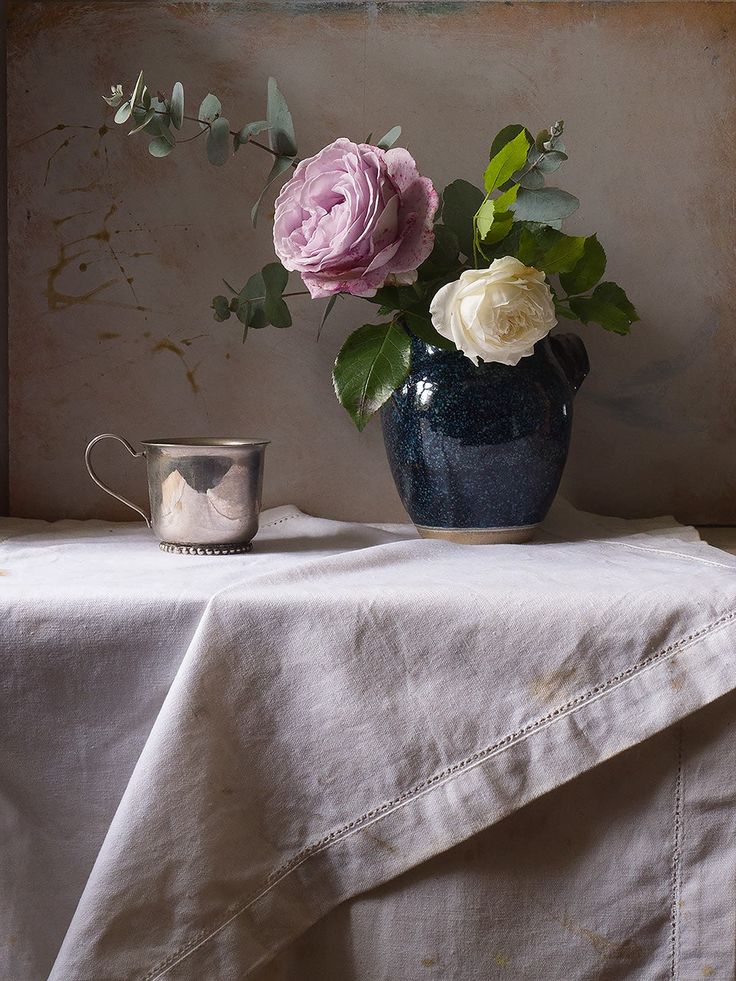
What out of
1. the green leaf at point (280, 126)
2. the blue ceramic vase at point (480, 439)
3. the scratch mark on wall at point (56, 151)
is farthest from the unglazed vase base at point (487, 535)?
the scratch mark on wall at point (56, 151)

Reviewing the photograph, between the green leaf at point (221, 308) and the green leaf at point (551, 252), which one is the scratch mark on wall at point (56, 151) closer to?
the green leaf at point (221, 308)

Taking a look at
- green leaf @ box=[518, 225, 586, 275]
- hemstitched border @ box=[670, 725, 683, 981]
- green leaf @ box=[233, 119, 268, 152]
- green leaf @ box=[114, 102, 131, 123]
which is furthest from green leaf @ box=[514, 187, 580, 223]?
hemstitched border @ box=[670, 725, 683, 981]

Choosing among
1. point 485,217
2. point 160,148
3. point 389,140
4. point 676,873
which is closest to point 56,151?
point 160,148

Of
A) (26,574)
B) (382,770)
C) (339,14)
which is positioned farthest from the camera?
(339,14)

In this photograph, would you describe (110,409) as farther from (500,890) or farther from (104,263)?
(500,890)

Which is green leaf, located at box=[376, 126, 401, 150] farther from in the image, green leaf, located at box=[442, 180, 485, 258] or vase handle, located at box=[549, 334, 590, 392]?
vase handle, located at box=[549, 334, 590, 392]

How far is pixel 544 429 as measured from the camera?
82 cm

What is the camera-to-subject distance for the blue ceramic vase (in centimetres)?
81

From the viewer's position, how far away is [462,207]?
2.77 feet

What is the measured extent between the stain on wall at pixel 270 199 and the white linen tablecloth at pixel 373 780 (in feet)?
1.29

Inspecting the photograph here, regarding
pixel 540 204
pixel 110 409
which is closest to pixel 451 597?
pixel 540 204

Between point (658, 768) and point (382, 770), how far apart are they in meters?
0.19

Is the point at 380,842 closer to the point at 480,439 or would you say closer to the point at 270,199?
the point at 480,439

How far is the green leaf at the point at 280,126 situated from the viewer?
832 millimetres
